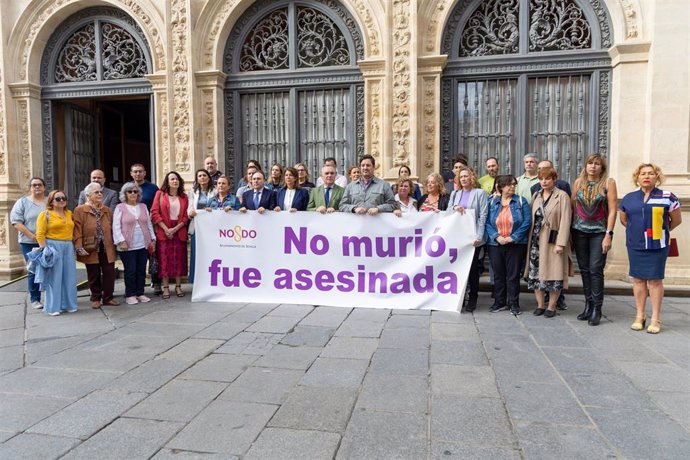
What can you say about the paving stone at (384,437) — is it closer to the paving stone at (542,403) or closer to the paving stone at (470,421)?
the paving stone at (470,421)

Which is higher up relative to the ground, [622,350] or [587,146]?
[587,146]

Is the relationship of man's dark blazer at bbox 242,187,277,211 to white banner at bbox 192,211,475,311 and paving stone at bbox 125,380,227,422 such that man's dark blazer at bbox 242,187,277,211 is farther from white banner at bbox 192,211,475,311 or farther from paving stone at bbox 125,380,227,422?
paving stone at bbox 125,380,227,422

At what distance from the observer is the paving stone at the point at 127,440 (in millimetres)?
2701

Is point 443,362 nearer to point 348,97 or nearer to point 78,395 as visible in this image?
point 78,395

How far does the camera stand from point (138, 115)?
1499 centimetres

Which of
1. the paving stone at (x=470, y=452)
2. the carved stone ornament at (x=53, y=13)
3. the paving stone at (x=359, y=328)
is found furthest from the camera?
the carved stone ornament at (x=53, y=13)

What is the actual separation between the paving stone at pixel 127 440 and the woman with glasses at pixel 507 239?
14.0 feet

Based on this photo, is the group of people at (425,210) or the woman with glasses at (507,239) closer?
the group of people at (425,210)

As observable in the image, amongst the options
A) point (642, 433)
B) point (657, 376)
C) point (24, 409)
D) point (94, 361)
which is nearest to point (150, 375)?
point (94, 361)

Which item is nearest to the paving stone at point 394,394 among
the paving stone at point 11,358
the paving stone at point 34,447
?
the paving stone at point 34,447

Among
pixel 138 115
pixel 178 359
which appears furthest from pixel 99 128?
pixel 178 359

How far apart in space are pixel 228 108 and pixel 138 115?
7.18m

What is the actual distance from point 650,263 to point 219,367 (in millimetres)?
4484

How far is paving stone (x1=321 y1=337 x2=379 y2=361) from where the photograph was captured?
434 centimetres
